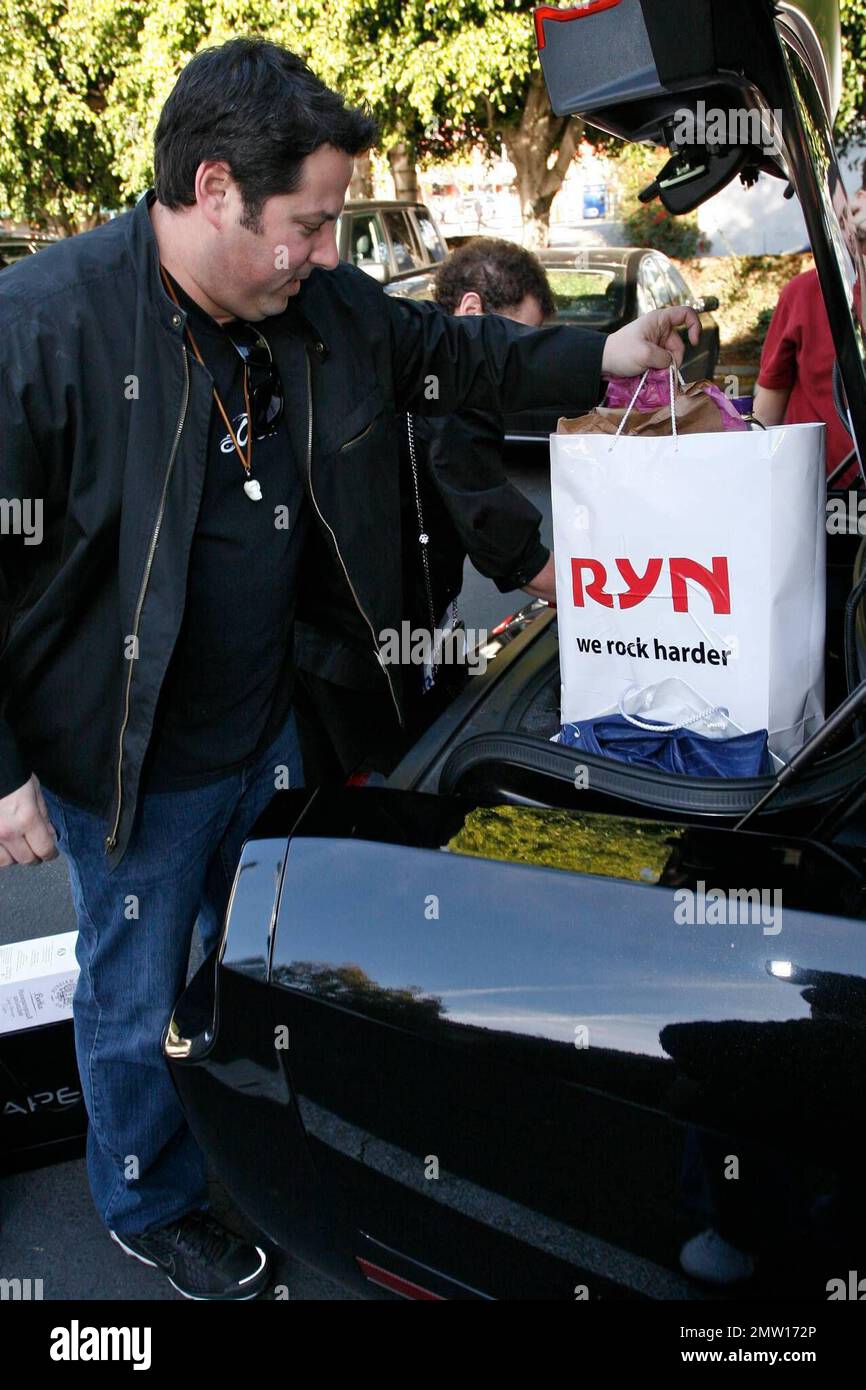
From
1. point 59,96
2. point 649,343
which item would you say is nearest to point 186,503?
point 649,343

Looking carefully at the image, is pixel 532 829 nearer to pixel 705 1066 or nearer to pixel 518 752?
pixel 518 752

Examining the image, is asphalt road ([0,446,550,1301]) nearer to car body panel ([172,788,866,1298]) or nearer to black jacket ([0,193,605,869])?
car body panel ([172,788,866,1298])

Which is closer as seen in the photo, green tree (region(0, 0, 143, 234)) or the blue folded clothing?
the blue folded clothing

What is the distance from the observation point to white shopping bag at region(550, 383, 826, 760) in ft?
5.20

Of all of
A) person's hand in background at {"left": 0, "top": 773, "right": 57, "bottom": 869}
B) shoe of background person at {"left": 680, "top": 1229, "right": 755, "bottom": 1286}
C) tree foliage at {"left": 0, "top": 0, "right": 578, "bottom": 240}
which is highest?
tree foliage at {"left": 0, "top": 0, "right": 578, "bottom": 240}

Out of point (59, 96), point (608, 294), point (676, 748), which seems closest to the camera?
point (676, 748)

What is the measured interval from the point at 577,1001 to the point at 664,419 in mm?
923

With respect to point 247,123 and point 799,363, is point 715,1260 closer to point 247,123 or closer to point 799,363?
point 247,123

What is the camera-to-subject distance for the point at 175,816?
1821mm

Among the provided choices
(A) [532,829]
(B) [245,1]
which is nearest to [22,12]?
(B) [245,1]

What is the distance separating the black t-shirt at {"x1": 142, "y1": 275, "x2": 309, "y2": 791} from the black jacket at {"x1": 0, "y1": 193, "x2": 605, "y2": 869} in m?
0.06

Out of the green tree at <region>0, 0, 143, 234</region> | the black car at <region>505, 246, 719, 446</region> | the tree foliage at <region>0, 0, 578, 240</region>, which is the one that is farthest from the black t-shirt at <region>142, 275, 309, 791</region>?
the green tree at <region>0, 0, 143, 234</region>

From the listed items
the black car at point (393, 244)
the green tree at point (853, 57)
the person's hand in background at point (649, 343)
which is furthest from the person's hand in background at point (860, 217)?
the green tree at point (853, 57)

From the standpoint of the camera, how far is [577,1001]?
1203mm
